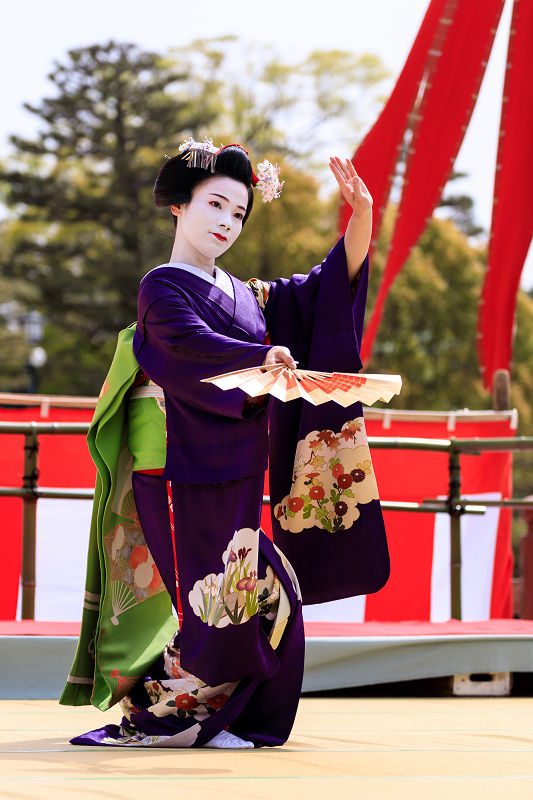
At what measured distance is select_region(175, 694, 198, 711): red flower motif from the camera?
205cm

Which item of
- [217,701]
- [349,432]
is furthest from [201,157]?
[217,701]

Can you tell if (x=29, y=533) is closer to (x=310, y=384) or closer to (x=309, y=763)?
(x=310, y=384)

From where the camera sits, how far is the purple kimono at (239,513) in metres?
2.01

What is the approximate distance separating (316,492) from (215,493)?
0.33 metres

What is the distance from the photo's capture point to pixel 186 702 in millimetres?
2059

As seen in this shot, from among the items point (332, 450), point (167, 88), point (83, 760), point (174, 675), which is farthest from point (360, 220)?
point (167, 88)

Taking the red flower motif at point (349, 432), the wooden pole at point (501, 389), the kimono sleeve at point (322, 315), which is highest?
the wooden pole at point (501, 389)

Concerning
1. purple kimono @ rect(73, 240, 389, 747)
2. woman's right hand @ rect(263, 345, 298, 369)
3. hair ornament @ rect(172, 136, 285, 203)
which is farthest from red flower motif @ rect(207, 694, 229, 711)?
hair ornament @ rect(172, 136, 285, 203)

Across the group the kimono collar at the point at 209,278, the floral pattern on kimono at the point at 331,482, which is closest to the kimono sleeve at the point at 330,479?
the floral pattern on kimono at the point at 331,482

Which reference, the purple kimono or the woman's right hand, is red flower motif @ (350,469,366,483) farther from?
the woman's right hand

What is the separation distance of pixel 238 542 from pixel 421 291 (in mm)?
14944

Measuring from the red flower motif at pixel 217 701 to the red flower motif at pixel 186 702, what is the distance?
0.03 m

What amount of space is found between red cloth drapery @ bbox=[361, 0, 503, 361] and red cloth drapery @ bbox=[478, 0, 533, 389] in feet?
0.69

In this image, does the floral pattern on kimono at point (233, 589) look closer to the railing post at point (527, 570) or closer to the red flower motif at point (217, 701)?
the red flower motif at point (217, 701)
